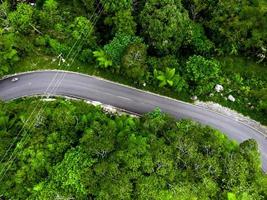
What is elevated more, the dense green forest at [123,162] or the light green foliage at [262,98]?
the light green foliage at [262,98]

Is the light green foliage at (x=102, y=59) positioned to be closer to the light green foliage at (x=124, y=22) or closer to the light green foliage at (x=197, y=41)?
the light green foliage at (x=124, y=22)

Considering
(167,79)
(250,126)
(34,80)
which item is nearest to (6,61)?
(34,80)

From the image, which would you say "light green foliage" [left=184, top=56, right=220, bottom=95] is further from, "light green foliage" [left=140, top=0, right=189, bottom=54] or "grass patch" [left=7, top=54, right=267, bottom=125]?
"light green foliage" [left=140, top=0, right=189, bottom=54]

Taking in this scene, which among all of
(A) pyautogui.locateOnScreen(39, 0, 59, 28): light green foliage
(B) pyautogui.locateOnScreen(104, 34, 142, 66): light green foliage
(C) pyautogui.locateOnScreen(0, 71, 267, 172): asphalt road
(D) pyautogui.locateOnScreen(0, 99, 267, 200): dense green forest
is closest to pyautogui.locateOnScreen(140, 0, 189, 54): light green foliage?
(B) pyautogui.locateOnScreen(104, 34, 142, 66): light green foliage

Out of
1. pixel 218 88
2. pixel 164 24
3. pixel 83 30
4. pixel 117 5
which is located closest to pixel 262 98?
pixel 218 88

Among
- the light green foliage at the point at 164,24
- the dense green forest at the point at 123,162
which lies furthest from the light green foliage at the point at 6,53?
the light green foliage at the point at 164,24

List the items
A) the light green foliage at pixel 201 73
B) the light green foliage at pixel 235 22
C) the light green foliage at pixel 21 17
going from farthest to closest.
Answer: the light green foliage at pixel 21 17, the light green foliage at pixel 235 22, the light green foliage at pixel 201 73
